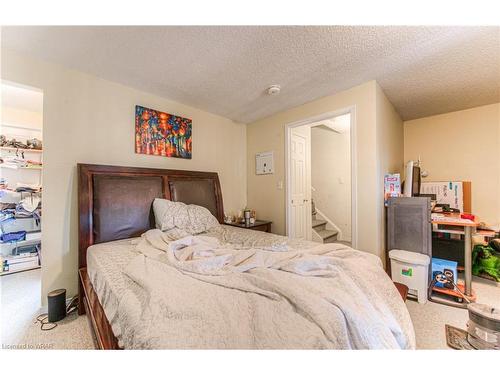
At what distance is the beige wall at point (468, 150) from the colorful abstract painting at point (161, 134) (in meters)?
3.95

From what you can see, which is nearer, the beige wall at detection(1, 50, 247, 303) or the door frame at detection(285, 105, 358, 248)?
the beige wall at detection(1, 50, 247, 303)

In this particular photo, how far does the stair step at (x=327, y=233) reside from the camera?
3.78 metres

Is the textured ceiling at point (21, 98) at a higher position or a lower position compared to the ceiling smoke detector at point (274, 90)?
higher

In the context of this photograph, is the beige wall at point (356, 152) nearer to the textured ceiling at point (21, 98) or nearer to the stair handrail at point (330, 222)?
the stair handrail at point (330, 222)

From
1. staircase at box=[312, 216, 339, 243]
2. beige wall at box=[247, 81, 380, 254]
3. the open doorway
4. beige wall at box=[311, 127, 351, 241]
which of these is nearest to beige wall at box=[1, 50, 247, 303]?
the open doorway

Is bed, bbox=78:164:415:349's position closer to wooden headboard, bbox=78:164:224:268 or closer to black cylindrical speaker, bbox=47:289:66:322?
wooden headboard, bbox=78:164:224:268

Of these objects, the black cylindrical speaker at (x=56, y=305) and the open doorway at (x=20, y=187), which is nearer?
the black cylindrical speaker at (x=56, y=305)

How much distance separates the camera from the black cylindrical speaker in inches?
64.8

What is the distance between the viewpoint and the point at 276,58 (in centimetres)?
175

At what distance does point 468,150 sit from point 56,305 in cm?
546

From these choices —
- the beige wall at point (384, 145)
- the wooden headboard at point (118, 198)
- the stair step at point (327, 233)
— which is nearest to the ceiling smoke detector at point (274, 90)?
the beige wall at point (384, 145)

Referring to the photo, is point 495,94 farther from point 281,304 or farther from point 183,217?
point 183,217

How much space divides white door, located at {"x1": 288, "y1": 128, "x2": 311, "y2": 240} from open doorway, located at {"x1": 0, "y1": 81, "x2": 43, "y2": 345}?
3.39 m

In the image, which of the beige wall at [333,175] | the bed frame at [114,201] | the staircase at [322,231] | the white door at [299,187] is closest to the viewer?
the bed frame at [114,201]
